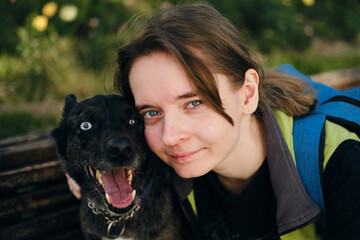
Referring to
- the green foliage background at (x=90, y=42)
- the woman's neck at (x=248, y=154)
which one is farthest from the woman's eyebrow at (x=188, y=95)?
the green foliage background at (x=90, y=42)

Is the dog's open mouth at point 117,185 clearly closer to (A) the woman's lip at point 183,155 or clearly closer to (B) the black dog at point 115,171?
(B) the black dog at point 115,171

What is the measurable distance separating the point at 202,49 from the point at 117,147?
805mm

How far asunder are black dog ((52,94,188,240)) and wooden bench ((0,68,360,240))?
0.25 m

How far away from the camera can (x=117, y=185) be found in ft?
7.22

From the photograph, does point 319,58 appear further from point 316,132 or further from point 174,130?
point 174,130

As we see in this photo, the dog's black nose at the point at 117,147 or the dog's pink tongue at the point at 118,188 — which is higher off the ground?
the dog's black nose at the point at 117,147

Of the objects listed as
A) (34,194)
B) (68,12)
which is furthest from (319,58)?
(34,194)

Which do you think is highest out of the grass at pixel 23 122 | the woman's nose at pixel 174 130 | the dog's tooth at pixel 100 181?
the woman's nose at pixel 174 130

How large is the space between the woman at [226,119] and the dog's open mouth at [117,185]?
0.48m

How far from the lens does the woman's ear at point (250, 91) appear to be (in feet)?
6.07

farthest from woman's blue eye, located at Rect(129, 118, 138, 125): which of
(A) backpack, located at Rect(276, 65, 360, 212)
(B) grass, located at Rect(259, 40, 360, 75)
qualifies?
(B) grass, located at Rect(259, 40, 360, 75)

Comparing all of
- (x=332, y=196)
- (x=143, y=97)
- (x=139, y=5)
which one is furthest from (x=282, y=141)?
(x=139, y=5)

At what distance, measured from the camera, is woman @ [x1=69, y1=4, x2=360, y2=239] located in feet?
5.32

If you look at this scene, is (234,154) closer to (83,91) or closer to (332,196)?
(332,196)
